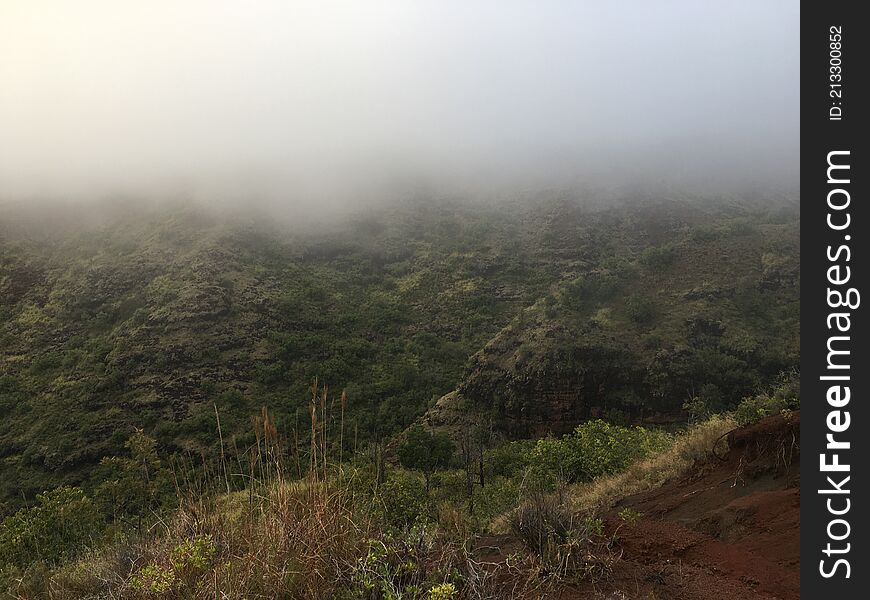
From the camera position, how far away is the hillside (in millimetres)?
36312

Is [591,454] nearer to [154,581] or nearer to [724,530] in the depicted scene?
[724,530]

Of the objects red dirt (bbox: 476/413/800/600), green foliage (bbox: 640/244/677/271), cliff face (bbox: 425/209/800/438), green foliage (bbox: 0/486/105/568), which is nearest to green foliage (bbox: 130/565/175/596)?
red dirt (bbox: 476/413/800/600)

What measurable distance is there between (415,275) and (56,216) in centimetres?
6295

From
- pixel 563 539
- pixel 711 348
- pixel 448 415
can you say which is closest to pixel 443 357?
pixel 448 415

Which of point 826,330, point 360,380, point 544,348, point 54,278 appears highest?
point 826,330

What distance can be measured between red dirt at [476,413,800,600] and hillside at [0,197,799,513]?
18.9 metres

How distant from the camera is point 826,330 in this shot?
266 cm

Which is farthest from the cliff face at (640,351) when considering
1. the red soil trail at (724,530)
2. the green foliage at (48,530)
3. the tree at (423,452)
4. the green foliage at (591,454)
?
the red soil trail at (724,530)

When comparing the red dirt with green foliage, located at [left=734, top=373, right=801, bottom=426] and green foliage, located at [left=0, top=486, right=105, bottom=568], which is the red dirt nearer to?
green foliage, located at [left=734, top=373, right=801, bottom=426]

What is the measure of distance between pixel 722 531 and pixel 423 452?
1030 inches

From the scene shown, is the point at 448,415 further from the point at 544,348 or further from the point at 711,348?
the point at 711,348

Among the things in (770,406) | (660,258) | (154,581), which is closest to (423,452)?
(770,406)

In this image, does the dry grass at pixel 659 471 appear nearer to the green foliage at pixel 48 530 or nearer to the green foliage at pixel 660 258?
the green foliage at pixel 48 530

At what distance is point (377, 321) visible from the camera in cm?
5812
